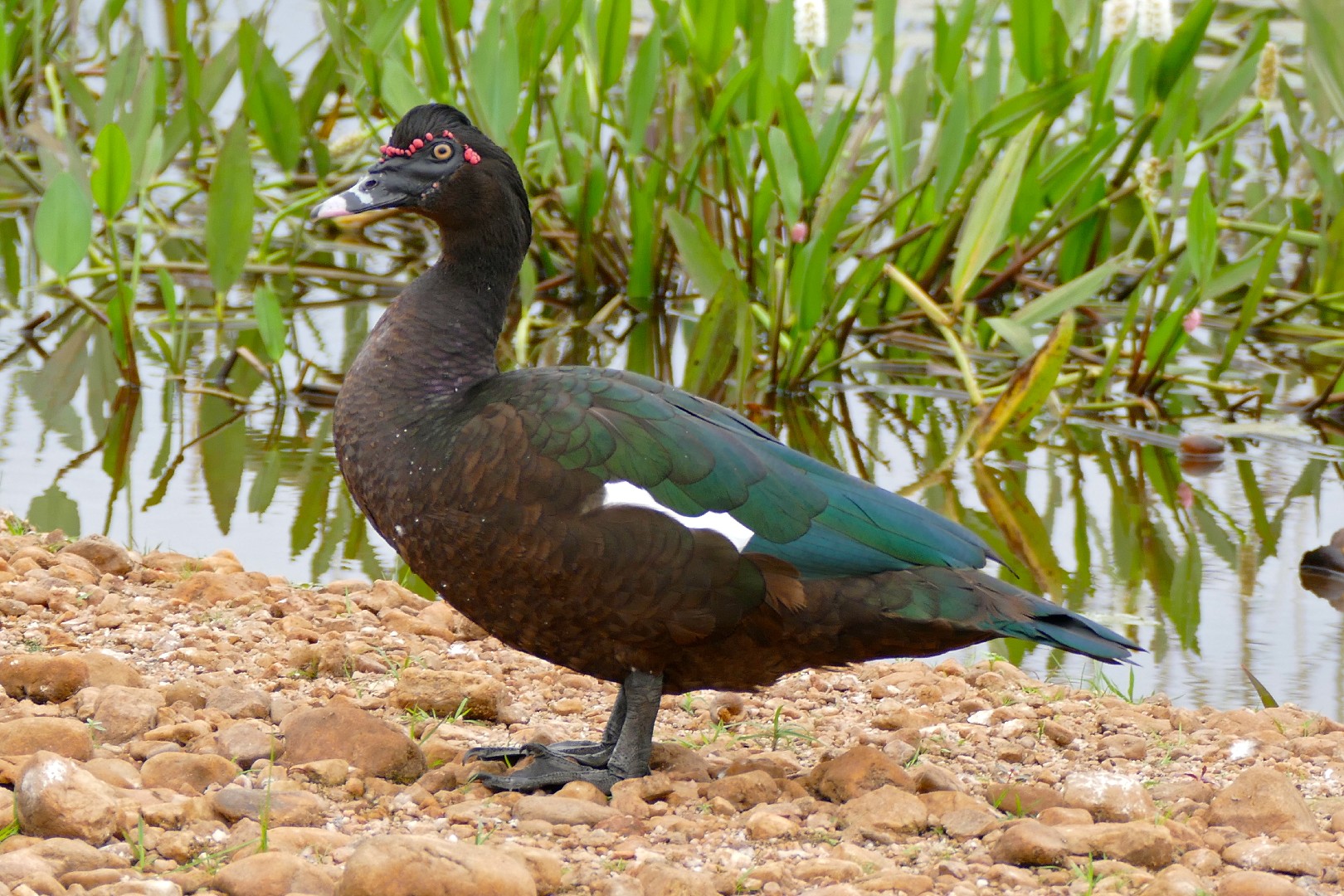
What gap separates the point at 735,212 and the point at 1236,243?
2.91 meters

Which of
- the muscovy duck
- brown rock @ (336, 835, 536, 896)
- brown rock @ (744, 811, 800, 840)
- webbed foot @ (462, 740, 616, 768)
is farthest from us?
webbed foot @ (462, 740, 616, 768)

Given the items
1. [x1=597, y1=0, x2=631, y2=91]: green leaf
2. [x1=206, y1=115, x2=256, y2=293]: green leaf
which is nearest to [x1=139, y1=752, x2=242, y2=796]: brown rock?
[x1=206, y1=115, x2=256, y2=293]: green leaf

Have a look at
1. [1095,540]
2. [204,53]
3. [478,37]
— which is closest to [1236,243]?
[1095,540]

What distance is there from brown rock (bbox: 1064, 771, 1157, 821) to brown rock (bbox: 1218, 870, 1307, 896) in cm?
33

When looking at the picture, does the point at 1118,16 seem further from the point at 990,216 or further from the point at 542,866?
the point at 542,866

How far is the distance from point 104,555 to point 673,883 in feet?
7.10

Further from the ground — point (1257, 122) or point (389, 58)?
point (1257, 122)

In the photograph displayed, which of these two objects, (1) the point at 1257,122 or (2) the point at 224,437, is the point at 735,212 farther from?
(1) the point at 1257,122

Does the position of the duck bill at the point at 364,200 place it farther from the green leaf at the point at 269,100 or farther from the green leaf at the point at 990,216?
the green leaf at the point at 269,100

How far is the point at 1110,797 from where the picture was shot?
269cm

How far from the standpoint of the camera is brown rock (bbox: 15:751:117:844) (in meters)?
2.29

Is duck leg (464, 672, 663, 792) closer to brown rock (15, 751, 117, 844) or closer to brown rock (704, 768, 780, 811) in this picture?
brown rock (704, 768, 780, 811)

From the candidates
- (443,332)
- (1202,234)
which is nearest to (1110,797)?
(443,332)

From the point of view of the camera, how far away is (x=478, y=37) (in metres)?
5.60
